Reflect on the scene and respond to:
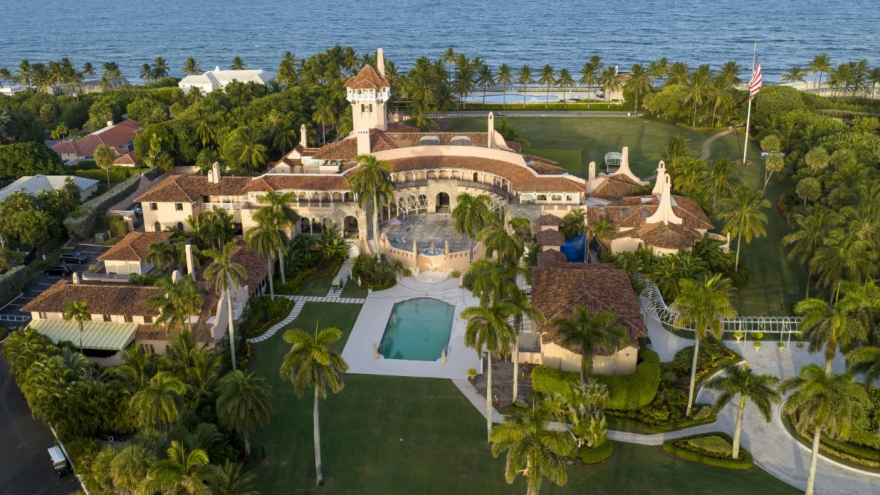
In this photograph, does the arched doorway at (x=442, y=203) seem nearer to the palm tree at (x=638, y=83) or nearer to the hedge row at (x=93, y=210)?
the hedge row at (x=93, y=210)

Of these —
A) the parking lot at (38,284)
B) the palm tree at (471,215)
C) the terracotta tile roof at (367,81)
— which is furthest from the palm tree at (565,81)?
the parking lot at (38,284)

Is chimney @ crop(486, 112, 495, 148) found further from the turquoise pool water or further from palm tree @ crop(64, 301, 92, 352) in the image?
palm tree @ crop(64, 301, 92, 352)

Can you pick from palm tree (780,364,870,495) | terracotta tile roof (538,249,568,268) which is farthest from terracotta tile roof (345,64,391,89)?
palm tree (780,364,870,495)

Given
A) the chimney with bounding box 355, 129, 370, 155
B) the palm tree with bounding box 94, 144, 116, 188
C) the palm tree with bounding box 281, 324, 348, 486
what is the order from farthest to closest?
the palm tree with bounding box 94, 144, 116, 188 → the chimney with bounding box 355, 129, 370, 155 → the palm tree with bounding box 281, 324, 348, 486

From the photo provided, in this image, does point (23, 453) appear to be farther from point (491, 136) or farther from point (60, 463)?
point (491, 136)

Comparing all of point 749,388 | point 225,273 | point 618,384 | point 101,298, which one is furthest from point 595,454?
point 101,298

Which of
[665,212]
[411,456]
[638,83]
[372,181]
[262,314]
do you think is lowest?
[411,456]
